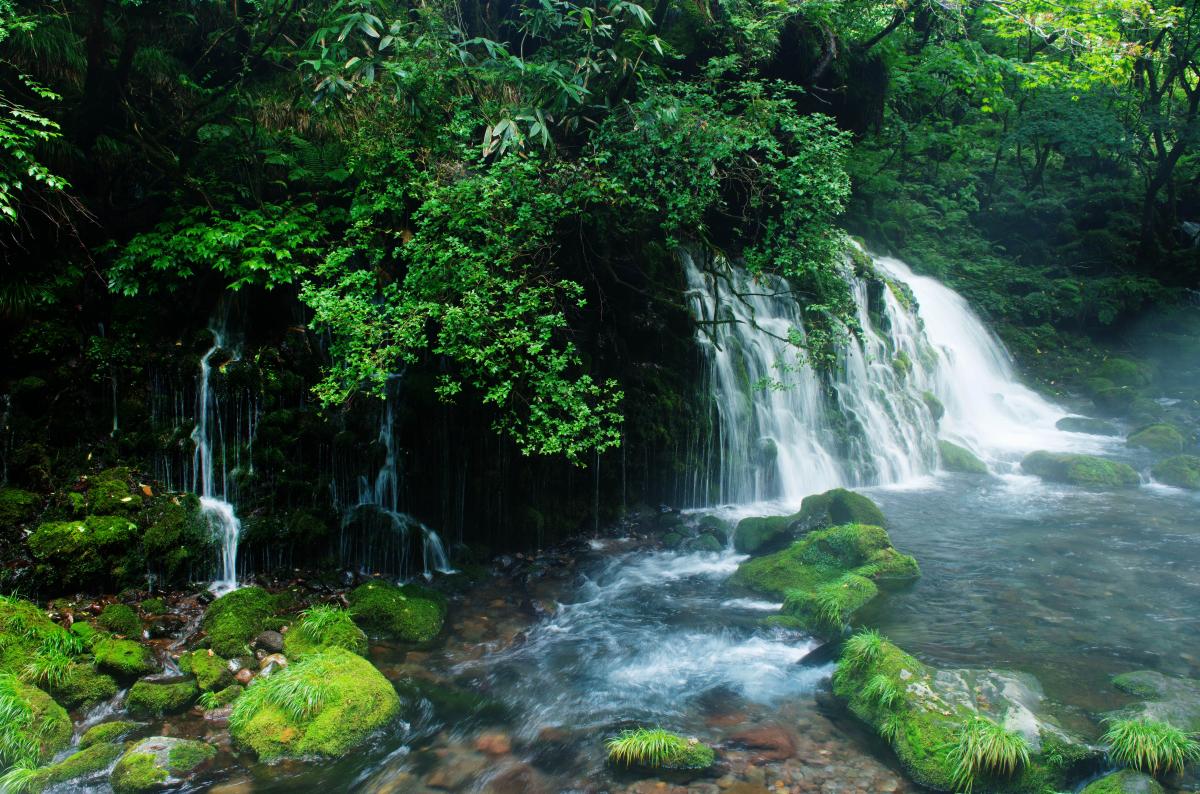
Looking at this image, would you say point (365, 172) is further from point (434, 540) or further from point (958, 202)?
point (958, 202)

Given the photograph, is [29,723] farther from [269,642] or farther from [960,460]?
[960,460]

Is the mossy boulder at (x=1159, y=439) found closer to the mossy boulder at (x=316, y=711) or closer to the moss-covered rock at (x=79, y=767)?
the mossy boulder at (x=316, y=711)

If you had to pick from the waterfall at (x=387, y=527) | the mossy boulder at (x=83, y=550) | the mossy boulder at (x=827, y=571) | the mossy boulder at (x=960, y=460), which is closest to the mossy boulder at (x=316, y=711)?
the mossy boulder at (x=83, y=550)

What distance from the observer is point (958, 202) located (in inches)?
936

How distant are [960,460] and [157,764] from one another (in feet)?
47.3

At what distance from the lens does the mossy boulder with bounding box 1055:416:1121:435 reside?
56.8 feet

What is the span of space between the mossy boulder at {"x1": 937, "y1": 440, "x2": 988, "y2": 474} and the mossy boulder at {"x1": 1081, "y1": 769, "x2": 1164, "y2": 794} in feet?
33.8

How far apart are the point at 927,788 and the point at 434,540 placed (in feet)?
20.5

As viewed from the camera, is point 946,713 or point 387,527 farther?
point 387,527

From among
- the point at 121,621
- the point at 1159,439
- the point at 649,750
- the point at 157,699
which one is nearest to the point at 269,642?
the point at 157,699

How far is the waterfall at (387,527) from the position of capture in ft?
29.7

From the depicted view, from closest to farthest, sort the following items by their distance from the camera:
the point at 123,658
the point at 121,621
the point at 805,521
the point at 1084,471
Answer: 1. the point at 123,658
2. the point at 121,621
3. the point at 805,521
4. the point at 1084,471

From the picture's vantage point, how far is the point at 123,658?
649 cm

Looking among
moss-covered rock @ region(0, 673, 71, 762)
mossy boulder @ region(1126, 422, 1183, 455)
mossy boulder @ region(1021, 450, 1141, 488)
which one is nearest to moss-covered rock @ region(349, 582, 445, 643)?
moss-covered rock @ region(0, 673, 71, 762)
